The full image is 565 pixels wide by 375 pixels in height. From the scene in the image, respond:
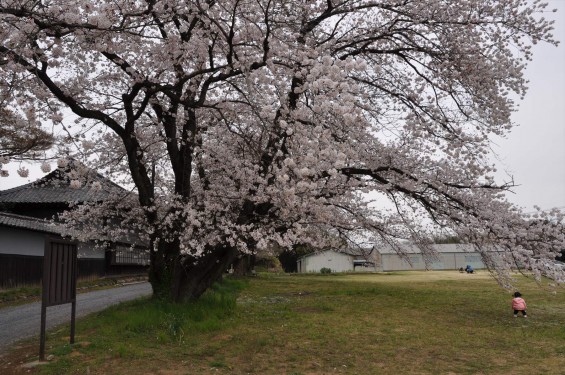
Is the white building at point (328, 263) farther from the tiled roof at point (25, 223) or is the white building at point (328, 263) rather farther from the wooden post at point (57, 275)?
the wooden post at point (57, 275)

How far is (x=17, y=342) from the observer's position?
881 centimetres

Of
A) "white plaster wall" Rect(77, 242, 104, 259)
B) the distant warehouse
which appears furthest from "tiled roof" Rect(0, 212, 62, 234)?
the distant warehouse

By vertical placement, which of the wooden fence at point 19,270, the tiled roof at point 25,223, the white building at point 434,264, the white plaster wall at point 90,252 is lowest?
the white building at point 434,264

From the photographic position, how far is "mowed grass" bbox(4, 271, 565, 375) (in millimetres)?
7129

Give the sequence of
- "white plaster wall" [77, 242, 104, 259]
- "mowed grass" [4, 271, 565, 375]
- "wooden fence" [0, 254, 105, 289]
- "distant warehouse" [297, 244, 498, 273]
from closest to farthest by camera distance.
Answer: "mowed grass" [4, 271, 565, 375], "wooden fence" [0, 254, 105, 289], "white plaster wall" [77, 242, 104, 259], "distant warehouse" [297, 244, 498, 273]

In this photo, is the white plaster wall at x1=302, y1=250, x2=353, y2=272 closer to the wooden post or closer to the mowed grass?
the mowed grass

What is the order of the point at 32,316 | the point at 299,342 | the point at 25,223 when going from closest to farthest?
the point at 299,342
the point at 32,316
the point at 25,223

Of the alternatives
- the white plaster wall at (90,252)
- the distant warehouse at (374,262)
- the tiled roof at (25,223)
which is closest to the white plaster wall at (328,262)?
the distant warehouse at (374,262)

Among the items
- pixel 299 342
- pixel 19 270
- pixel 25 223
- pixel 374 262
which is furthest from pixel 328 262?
pixel 299 342

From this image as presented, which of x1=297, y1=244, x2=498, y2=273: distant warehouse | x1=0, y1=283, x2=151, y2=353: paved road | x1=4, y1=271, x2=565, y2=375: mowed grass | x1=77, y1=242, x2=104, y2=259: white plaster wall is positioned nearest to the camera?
x1=4, y1=271, x2=565, y2=375: mowed grass

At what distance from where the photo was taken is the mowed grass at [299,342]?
7.13m

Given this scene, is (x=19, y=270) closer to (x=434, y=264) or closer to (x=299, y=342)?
(x=299, y=342)

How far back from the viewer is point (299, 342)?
352 inches

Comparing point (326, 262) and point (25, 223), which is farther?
point (326, 262)
